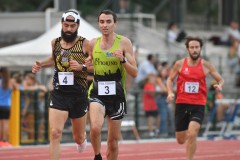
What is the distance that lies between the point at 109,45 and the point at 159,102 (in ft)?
38.7

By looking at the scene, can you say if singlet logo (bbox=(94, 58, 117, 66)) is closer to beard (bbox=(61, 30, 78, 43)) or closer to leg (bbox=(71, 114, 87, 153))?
beard (bbox=(61, 30, 78, 43))

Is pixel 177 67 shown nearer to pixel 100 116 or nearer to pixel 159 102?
pixel 100 116

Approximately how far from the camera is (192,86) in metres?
16.4

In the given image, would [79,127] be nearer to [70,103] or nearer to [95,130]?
[70,103]

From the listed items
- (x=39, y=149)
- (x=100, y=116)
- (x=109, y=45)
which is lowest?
(x=39, y=149)

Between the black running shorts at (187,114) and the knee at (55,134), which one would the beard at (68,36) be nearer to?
the knee at (55,134)

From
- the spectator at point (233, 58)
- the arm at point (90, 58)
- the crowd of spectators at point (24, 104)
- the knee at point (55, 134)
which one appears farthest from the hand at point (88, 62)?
the spectator at point (233, 58)

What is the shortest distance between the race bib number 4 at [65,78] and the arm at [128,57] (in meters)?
0.85

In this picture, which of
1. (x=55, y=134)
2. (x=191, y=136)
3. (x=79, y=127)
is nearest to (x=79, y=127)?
(x=79, y=127)

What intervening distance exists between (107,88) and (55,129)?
1.04 metres

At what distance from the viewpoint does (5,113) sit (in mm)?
22531

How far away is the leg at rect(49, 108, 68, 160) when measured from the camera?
1338 centimetres

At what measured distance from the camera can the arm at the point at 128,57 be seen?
1360 centimetres

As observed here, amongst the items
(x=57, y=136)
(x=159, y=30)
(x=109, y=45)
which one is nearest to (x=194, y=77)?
(x=109, y=45)
